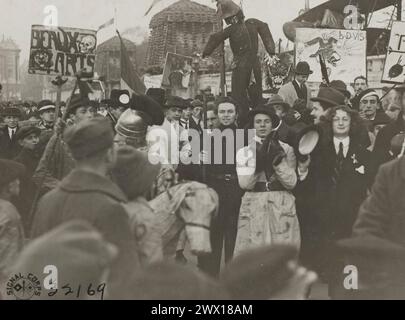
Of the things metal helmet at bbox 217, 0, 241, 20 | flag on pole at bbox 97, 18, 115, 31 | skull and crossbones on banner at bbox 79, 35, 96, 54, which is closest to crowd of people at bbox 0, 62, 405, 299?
skull and crossbones on banner at bbox 79, 35, 96, 54

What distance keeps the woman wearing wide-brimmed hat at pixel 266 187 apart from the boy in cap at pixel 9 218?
1643mm

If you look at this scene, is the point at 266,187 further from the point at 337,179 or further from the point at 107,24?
the point at 107,24

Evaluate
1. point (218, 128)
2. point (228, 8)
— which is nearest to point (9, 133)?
point (218, 128)

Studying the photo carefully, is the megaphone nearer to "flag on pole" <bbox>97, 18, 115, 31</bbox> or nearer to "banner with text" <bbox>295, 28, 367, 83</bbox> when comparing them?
"banner with text" <bbox>295, 28, 367, 83</bbox>

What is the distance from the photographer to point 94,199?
653 cm

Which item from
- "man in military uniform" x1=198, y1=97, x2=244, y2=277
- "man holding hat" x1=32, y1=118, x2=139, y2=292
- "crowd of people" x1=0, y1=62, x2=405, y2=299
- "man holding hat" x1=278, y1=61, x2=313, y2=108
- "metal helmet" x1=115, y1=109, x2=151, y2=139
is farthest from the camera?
"man holding hat" x1=278, y1=61, x2=313, y2=108

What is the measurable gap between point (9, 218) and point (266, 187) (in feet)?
6.38

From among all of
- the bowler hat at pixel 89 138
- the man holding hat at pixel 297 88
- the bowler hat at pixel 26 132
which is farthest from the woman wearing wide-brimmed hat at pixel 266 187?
the bowler hat at pixel 26 132

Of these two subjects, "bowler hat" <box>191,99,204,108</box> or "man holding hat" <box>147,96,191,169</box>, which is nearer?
"man holding hat" <box>147,96,191,169</box>

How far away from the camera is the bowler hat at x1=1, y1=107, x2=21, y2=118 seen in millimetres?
6996

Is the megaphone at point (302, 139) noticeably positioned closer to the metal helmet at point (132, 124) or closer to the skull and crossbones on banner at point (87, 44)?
the metal helmet at point (132, 124)

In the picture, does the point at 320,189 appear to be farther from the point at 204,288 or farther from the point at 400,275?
the point at 204,288

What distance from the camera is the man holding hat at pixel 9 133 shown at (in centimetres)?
695

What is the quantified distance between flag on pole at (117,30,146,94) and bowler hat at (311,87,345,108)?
4.40 feet
